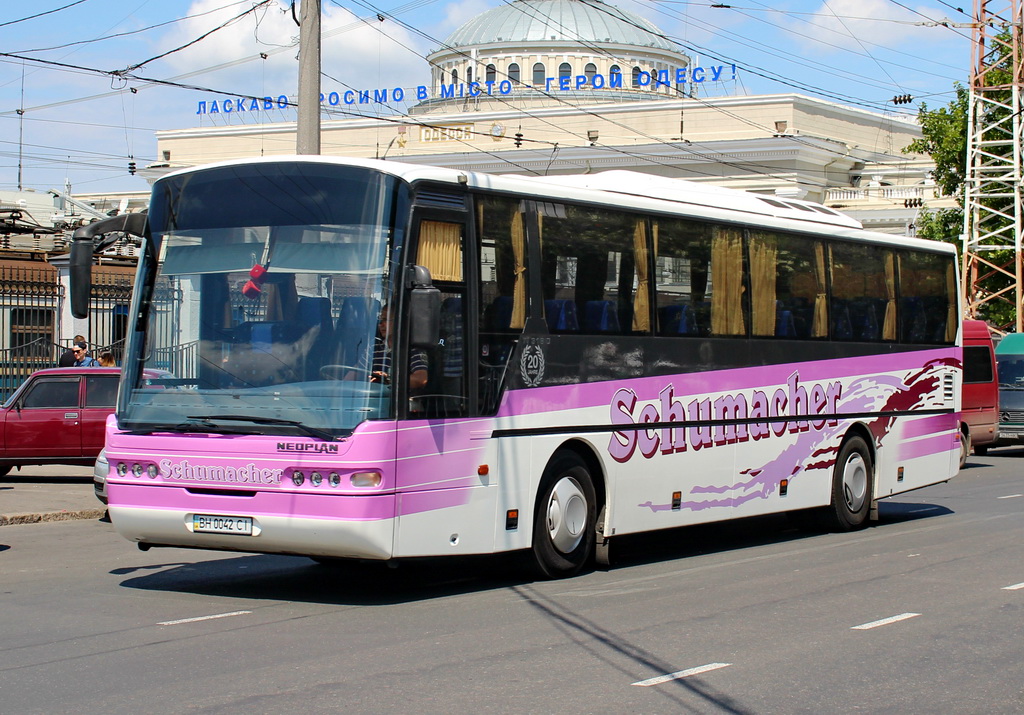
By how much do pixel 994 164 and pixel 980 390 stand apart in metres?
18.4

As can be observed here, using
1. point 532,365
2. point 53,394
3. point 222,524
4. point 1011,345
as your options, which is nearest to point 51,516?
point 53,394

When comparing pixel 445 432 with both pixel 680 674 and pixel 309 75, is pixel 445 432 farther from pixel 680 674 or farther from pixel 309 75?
pixel 309 75

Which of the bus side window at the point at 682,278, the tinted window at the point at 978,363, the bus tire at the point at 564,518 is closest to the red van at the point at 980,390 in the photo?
the tinted window at the point at 978,363

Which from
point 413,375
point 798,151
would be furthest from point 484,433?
point 798,151

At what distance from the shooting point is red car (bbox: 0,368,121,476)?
1936cm

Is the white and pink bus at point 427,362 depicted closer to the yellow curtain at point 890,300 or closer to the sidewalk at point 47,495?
the yellow curtain at point 890,300

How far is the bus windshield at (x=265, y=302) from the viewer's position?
932 centimetres

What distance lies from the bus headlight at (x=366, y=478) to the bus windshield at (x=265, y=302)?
1.08 ft

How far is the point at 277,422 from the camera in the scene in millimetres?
9336

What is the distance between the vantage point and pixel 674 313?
12336 millimetres

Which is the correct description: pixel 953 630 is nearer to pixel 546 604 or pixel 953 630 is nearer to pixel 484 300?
pixel 546 604

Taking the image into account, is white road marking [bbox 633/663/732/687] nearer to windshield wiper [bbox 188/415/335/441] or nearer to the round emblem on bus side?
windshield wiper [bbox 188/415/335/441]

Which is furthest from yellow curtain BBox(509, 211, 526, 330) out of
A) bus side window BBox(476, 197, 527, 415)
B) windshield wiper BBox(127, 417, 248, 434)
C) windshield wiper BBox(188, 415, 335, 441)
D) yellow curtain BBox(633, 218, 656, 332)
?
windshield wiper BBox(127, 417, 248, 434)

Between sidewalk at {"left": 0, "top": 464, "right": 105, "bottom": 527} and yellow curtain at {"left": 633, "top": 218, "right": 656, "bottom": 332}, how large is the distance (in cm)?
769
